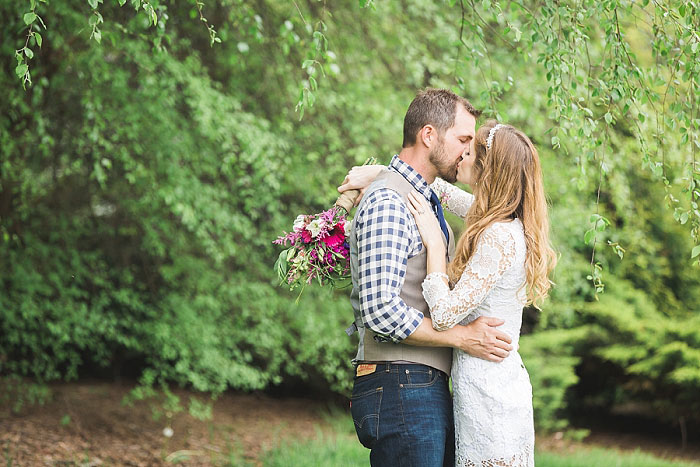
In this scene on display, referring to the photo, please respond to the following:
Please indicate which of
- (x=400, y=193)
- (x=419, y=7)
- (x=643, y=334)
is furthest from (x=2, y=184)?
(x=643, y=334)

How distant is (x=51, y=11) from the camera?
5.39m

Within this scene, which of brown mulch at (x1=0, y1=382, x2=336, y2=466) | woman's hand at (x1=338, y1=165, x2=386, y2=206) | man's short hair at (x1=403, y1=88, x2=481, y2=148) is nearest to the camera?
man's short hair at (x1=403, y1=88, x2=481, y2=148)

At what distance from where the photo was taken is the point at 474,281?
2520 mm

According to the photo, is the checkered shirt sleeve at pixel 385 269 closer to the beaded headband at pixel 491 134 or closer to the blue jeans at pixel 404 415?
the blue jeans at pixel 404 415

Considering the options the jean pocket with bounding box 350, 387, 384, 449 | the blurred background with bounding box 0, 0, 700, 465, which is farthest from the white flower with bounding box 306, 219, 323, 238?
the blurred background with bounding box 0, 0, 700, 465

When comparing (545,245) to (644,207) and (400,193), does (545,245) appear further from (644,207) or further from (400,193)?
(644,207)

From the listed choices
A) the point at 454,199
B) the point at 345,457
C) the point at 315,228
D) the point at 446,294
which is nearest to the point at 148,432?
the point at 345,457

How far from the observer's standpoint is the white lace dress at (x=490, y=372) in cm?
252

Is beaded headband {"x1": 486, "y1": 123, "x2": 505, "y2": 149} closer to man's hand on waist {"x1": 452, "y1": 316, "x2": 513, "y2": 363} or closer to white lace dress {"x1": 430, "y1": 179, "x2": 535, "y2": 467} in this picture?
white lace dress {"x1": 430, "y1": 179, "x2": 535, "y2": 467}

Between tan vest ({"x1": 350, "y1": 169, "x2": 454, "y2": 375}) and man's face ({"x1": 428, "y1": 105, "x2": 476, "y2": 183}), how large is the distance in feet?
0.48

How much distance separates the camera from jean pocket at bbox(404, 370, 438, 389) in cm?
254

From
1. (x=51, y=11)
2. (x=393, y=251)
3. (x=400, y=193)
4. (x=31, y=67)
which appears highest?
(x=51, y=11)

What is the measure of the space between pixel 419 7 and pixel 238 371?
3.29 m

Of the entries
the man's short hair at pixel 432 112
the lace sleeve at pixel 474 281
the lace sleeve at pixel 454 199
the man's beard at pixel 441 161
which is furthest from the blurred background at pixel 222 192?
the lace sleeve at pixel 474 281
